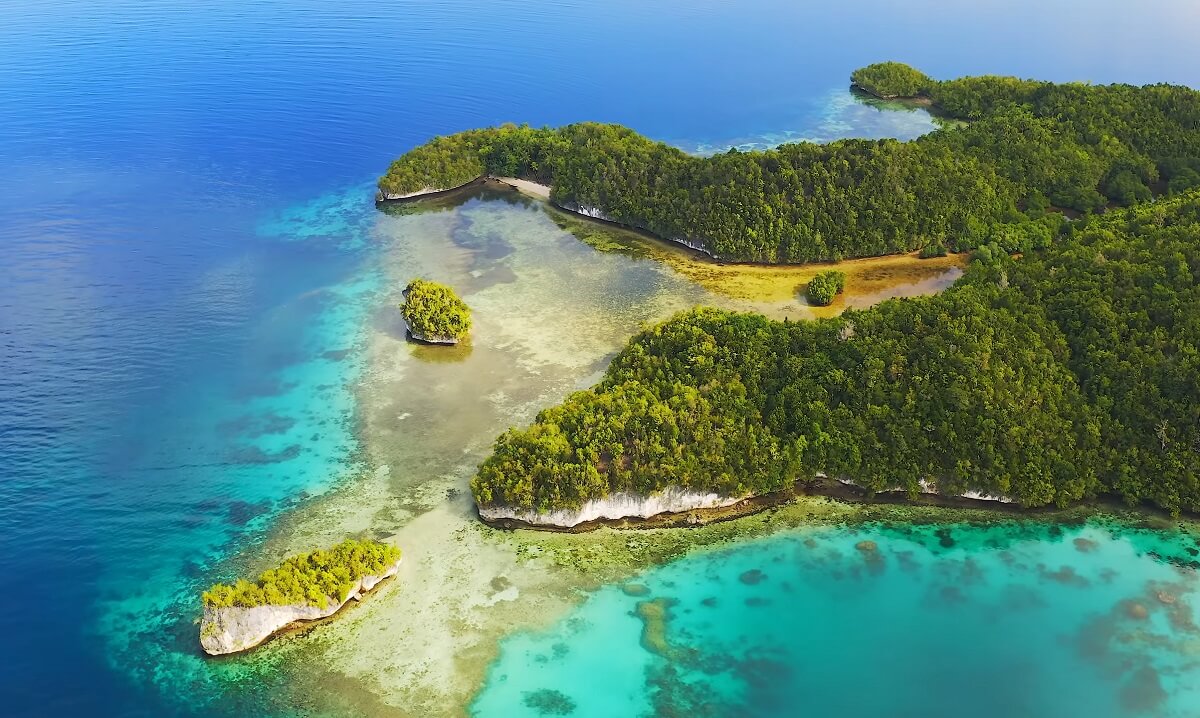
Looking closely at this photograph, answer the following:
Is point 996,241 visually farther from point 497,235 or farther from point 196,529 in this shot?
point 196,529

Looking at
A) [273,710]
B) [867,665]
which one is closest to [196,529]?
[273,710]

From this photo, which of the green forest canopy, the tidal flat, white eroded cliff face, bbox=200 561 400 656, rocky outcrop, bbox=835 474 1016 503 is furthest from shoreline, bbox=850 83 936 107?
white eroded cliff face, bbox=200 561 400 656

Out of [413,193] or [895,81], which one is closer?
[413,193]

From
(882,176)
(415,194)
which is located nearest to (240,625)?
(415,194)

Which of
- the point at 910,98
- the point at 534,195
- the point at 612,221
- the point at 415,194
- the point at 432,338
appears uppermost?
the point at 910,98

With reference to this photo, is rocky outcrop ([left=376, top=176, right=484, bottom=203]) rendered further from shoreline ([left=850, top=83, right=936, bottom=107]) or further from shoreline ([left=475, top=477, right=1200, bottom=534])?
shoreline ([left=850, top=83, right=936, bottom=107])

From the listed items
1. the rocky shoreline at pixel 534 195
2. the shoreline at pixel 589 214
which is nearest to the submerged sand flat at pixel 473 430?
the shoreline at pixel 589 214

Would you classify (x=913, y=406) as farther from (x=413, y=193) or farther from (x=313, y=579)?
(x=413, y=193)
